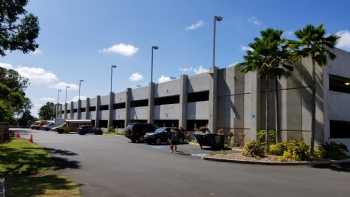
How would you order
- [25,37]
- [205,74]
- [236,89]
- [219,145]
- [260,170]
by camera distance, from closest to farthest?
[260,170]
[25,37]
[219,145]
[236,89]
[205,74]

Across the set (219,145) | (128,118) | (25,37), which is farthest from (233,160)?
(128,118)

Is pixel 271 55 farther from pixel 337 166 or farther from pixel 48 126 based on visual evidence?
pixel 48 126

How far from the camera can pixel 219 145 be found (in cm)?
3012

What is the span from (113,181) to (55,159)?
8839mm

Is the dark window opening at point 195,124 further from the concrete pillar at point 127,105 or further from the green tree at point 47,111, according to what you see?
the green tree at point 47,111

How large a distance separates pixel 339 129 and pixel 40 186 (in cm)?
2080

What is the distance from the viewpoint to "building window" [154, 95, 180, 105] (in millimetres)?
46644

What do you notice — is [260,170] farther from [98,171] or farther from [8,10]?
[8,10]

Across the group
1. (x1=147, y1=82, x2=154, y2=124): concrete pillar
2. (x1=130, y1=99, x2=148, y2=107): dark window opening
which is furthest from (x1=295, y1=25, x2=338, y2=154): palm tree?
(x1=130, y1=99, x2=148, y2=107): dark window opening

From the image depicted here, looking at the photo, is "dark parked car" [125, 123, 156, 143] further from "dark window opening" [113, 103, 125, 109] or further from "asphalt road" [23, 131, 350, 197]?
"dark window opening" [113, 103, 125, 109]

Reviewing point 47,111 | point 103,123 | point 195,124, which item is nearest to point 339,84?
point 195,124

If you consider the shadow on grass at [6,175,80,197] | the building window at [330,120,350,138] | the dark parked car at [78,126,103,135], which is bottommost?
the shadow on grass at [6,175,80,197]

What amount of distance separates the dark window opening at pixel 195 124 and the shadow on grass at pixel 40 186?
2576 centimetres

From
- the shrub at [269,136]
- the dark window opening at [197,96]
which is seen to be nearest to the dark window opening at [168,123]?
the dark window opening at [197,96]
